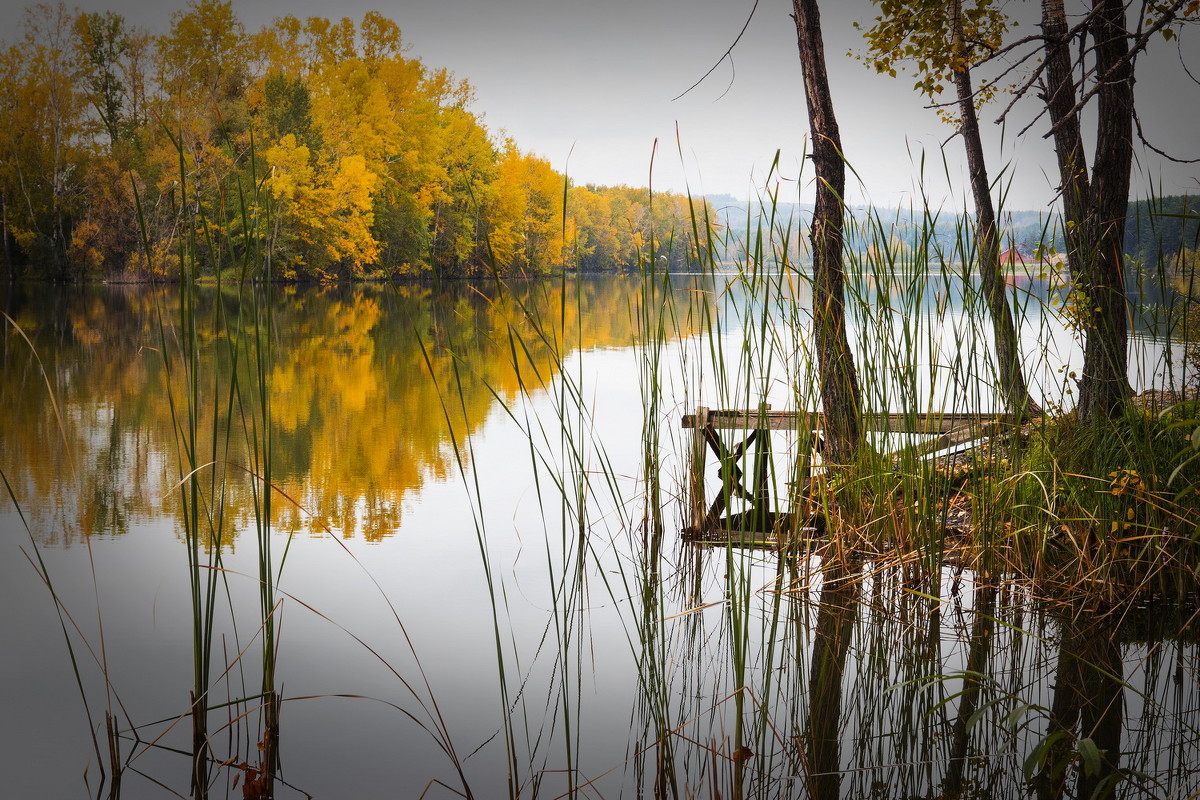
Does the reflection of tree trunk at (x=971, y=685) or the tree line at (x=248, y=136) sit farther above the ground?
the tree line at (x=248, y=136)

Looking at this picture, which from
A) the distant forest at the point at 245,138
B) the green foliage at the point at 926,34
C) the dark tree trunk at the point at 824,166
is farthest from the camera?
the distant forest at the point at 245,138

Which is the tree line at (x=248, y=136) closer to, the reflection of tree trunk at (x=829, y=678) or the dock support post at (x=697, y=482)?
the dock support post at (x=697, y=482)

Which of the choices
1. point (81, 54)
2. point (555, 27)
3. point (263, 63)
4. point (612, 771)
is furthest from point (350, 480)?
point (555, 27)

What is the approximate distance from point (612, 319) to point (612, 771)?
15.4 metres

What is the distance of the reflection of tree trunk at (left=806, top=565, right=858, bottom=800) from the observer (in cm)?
180

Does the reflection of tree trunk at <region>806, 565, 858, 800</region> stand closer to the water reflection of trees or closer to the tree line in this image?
the water reflection of trees

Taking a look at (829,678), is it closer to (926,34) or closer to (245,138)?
(926,34)

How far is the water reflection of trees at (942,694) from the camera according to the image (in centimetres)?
174

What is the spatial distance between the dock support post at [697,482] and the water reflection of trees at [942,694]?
1.46 ft

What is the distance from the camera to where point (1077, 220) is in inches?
121

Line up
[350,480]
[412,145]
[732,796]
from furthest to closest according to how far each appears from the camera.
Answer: [412,145] < [350,480] < [732,796]

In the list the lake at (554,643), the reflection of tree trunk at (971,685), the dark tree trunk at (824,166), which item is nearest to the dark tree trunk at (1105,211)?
the lake at (554,643)

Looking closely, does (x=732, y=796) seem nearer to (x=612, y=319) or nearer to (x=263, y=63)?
(x=612, y=319)

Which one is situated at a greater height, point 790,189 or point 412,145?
point 412,145
